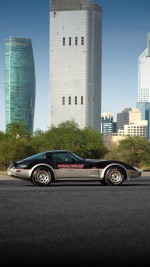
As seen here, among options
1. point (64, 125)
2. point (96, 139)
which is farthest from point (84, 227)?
point (96, 139)

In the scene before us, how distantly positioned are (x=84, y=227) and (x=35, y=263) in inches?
117

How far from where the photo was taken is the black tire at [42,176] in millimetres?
20891

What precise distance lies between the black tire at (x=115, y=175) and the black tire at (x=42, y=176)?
1.84 meters

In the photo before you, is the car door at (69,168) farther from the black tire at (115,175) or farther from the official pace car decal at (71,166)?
the black tire at (115,175)

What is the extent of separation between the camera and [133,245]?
26.1 feet

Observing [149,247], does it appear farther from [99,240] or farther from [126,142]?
[126,142]

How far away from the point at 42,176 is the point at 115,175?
2.36 metres

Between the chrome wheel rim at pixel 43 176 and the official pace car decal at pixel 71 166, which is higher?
the official pace car decal at pixel 71 166

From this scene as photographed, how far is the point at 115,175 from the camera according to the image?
69.2ft

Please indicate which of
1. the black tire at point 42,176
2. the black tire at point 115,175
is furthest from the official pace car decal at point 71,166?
the black tire at point 115,175

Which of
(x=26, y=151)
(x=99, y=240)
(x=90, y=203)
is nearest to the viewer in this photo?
(x=99, y=240)

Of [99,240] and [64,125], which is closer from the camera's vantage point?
[99,240]

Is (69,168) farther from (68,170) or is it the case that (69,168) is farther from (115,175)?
(115,175)

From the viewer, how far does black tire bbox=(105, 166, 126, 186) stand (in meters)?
20.9
